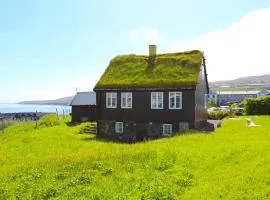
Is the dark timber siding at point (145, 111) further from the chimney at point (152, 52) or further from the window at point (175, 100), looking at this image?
the chimney at point (152, 52)

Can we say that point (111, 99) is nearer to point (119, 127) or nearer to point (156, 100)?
point (119, 127)

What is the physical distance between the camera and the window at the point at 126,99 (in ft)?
138

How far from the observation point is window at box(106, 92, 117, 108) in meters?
43.1

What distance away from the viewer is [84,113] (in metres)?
55.3

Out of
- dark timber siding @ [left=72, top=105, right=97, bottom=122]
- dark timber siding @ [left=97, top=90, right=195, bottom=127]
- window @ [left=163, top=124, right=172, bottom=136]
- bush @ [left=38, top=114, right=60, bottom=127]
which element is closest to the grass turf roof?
dark timber siding @ [left=97, top=90, right=195, bottom=127]

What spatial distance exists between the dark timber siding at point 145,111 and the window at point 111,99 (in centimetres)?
37

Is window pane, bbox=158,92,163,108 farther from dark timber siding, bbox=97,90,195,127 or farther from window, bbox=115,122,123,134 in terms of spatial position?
window, bbox=115,122,123,134

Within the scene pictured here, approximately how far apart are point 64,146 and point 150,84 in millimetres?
11455

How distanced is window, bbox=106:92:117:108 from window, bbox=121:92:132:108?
935mm

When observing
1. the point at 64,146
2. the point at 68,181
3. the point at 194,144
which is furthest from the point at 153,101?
the point at 68,181

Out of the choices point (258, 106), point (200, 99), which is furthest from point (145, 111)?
point (258, 106)

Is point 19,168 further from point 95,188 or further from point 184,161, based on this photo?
point 184,161

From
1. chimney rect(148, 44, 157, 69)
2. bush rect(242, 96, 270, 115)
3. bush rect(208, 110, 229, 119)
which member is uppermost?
chimney rect(148, 44, 157, 69)

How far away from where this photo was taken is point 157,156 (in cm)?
2284
